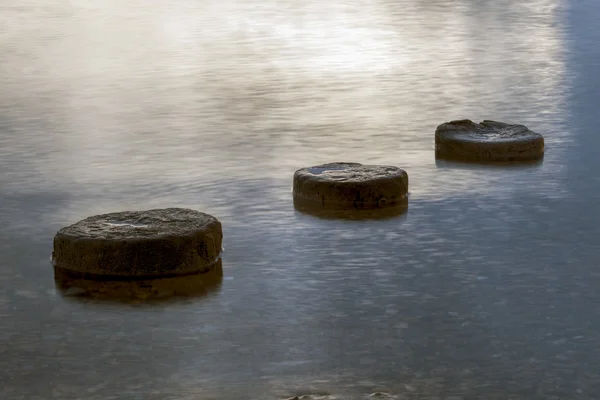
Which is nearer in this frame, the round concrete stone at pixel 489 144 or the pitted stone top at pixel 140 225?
the pitted stone top at pixel 140 225

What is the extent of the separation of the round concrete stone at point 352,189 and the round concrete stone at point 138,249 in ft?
3.18

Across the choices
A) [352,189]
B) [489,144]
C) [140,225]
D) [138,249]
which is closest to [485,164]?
[489,144]

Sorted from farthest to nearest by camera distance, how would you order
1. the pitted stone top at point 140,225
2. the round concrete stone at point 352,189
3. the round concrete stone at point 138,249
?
the round concrete stone at point 352,189, the pitted stone top at point 140,225, the round concrete stone at point 138,249

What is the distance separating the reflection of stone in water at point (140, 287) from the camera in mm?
4453

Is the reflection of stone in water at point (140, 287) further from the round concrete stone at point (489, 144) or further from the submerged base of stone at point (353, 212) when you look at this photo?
the round concrete stone at point (489, 144)

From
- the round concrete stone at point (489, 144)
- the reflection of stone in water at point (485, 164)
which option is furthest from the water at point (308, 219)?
the round concrete stone at point (489, 144)

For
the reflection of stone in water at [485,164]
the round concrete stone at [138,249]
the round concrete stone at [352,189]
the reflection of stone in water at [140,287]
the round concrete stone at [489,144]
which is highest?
the round concrete stone at [138,249]

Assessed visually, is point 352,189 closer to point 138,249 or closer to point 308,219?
point 308,219

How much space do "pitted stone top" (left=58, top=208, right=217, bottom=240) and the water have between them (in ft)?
0.63

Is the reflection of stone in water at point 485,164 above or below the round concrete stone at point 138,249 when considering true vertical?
below

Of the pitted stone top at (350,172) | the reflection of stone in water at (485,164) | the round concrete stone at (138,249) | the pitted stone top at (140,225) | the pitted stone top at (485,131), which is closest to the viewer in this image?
the round concrete stone at (138,249)

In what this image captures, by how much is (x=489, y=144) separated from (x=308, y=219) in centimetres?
165

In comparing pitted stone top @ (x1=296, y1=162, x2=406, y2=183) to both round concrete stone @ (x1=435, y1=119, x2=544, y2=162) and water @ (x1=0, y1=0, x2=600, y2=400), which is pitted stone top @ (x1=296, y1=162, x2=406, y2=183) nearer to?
water @ (x1=0, y1=0, x2=600, y2=400)

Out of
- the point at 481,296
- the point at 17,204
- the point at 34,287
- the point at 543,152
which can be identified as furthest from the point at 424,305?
the point at 543,152
